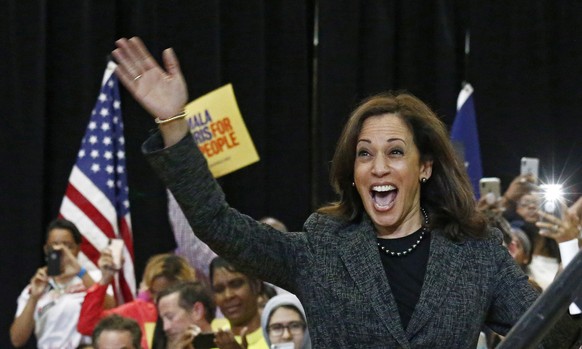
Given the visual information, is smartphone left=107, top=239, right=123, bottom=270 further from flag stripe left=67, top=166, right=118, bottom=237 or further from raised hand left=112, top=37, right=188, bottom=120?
raised hand left=112, top=37, right=188, bottom=120

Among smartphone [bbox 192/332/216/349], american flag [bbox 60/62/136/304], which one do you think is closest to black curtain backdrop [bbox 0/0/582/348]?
american flag [bbox 60/62/136/304]

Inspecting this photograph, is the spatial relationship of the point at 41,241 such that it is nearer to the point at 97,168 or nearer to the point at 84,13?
the point at 97,168

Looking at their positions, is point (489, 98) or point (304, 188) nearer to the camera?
point (304, 188)

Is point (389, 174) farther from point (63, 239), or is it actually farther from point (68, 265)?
point (63, 239)

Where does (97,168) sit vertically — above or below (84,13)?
below

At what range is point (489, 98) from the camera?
25.4ft

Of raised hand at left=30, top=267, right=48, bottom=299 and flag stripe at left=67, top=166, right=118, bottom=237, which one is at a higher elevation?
flag stripe at left=67, top=166, right=118, bottom=237

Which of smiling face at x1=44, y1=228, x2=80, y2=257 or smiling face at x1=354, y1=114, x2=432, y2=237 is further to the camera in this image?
smiling face at x1=44, y1=228, x2=80, y2=257

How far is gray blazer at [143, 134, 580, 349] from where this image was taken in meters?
2.05

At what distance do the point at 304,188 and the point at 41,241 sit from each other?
5.55 ft

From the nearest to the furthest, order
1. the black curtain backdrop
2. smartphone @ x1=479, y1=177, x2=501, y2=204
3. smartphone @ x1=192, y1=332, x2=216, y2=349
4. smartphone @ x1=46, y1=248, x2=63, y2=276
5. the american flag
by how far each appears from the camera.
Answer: smartphone @ x1=192, y1=332, x2=216, y2=349 < smartphone @ x1=46, y1=248, x2=63, y2=276 < smartphone @ x1=479, y1=177, x2=501, y2=204 < the american flag < the black curtain backdrop

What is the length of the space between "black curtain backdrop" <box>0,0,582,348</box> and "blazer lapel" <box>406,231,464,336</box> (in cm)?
407

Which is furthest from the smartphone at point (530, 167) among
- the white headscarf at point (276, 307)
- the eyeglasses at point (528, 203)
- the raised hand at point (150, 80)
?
the raised hand at point (150, 80)

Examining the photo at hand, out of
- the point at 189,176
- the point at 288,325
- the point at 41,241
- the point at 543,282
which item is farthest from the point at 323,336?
the point at 41,241
